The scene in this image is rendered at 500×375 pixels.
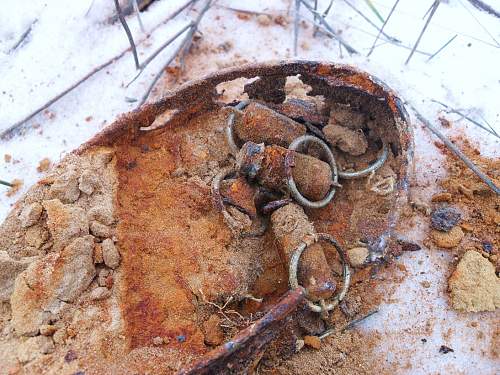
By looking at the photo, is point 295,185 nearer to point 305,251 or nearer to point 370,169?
point 305,251

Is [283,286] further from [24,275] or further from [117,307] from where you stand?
[24,275]

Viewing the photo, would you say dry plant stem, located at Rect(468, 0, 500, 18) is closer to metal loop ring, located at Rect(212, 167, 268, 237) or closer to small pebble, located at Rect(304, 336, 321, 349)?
metal loop ring, located at Rect(212, 167, 268, 237)

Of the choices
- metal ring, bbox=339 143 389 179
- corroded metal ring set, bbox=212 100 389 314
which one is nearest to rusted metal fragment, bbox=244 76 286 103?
corroded metal ring set, bbox=212 100 389 314

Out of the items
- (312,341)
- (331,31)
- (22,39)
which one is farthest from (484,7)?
(22,39)

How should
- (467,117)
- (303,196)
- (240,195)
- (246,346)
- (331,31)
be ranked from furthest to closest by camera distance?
(331,31) < (467,117) < (303,196) < (240,195) < (246,346)

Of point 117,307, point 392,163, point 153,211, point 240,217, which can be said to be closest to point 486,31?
point 392,163

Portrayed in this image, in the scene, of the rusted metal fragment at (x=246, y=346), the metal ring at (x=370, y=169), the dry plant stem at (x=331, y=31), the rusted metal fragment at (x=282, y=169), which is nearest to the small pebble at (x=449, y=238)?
the metal ring at (x=370, y=169)

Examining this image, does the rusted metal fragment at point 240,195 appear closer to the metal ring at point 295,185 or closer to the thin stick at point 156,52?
the metal ring at point 295,185
